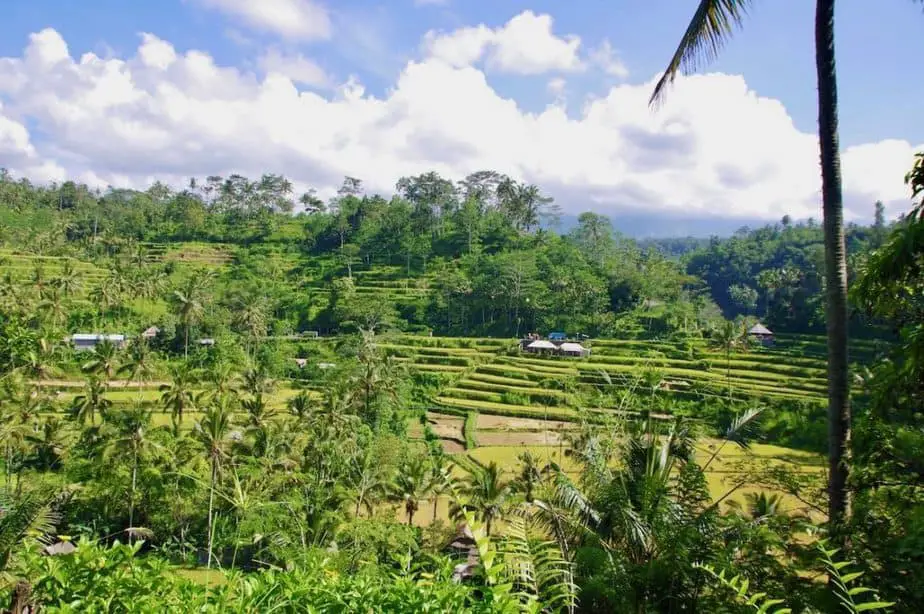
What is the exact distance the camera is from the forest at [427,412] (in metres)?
Result: 3.94

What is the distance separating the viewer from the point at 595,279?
53.0 meters

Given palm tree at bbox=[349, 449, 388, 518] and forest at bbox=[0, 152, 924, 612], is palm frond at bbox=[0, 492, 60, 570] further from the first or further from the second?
palm tree at bbox=[349, 449, 388, 518]

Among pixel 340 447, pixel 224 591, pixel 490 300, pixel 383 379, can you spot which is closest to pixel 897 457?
pixel 224 591

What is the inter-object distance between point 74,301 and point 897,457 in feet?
177

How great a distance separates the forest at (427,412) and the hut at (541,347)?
0.72m

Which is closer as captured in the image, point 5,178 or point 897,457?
point 897,457

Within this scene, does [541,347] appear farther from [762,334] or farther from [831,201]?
[831,201]

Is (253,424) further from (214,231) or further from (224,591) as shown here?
(214,231)

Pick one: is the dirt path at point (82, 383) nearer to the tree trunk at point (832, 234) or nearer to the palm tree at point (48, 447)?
the palm tree at point (48, 447)

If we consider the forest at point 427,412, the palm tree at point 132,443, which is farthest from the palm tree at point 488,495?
the palm tree at point 132,443

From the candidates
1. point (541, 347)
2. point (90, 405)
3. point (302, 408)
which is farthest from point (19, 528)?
point (541, 347)

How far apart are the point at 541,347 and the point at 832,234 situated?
38.5m

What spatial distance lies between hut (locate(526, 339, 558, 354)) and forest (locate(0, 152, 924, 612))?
0.72 meters

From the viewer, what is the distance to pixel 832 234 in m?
5.59
